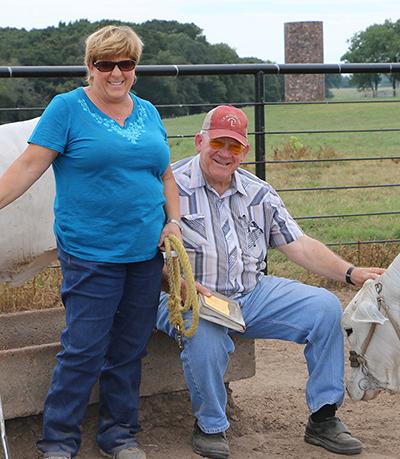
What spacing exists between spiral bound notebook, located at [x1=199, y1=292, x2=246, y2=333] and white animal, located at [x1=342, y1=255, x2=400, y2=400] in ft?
1.27

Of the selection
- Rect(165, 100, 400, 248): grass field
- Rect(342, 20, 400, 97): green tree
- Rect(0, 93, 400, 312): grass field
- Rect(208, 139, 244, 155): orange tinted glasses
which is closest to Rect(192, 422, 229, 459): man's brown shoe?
Rect(208, 139, 244, 155): orange tinted glasses

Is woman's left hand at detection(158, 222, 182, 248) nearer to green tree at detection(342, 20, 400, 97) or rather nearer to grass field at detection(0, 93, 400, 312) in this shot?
grass field at detection(0, 93, 400, 312)

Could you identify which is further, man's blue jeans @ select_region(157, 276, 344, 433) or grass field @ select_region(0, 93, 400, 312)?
grass field @ select_region(0, 93, 400, 312)

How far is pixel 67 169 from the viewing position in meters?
3.28

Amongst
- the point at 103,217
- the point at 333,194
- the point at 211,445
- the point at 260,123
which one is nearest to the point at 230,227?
the point at 103,217

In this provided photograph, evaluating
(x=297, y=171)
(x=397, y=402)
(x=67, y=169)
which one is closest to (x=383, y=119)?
(x=297, y=171)

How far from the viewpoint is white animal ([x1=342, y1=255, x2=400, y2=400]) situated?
10.7 ft

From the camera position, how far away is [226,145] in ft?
12.5

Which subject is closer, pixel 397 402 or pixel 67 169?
pixel 67 169

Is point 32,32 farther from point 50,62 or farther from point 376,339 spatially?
point 376,339

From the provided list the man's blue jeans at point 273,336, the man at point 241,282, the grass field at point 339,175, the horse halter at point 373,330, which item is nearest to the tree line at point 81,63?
the grass field at point 339,175

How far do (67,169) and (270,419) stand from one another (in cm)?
158

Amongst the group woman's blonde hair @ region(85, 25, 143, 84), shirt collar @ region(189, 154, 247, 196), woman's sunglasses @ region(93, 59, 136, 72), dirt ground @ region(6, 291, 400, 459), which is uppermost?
woman's blonde hair @ region(85, 25, 143, 84)

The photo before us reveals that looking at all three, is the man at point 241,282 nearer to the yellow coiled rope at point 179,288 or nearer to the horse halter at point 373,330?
the yellow coiled rope at point 179,288
